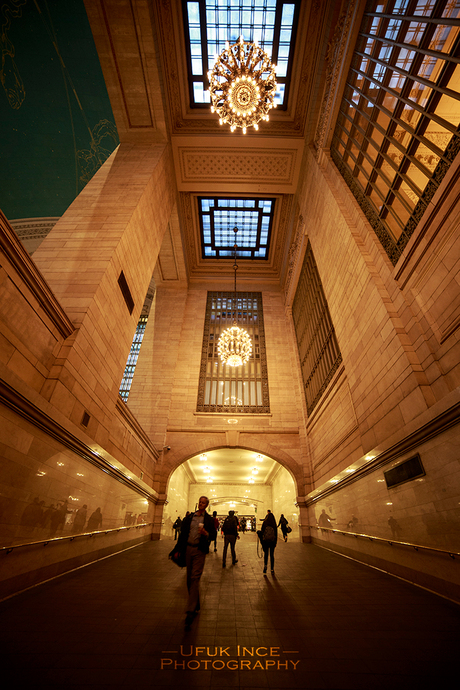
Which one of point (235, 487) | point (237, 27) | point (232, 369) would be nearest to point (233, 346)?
point (232, 369)

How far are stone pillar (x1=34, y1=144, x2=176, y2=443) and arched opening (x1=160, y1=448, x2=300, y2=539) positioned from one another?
7.29 metres

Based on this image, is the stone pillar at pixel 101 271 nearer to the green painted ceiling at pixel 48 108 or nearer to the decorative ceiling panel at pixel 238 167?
the green painted ceiling at pixel 48 108

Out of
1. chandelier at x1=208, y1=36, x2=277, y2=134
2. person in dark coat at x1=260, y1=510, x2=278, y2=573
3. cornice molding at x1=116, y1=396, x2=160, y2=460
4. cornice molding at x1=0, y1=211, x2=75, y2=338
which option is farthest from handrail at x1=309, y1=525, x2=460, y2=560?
chandelier at x1=208, y1=36, x2=277, y2=134

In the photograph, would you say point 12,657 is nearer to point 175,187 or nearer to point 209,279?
point 175,187

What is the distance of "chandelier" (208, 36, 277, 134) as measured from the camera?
663 cm

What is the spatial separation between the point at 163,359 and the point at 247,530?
14397 mm

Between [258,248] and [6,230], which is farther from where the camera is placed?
[258,248]

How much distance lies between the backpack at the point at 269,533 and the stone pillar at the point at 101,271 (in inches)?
155

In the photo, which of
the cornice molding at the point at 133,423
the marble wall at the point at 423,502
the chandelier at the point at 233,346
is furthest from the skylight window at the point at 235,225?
the marble wall at the point at 423,502

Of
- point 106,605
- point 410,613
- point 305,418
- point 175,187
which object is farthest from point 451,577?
point 175,187

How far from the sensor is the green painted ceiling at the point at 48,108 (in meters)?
7.98

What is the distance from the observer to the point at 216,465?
1672 cm

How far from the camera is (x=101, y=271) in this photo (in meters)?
6.45

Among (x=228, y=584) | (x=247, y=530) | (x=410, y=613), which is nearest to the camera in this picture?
(x=410, y=613)
